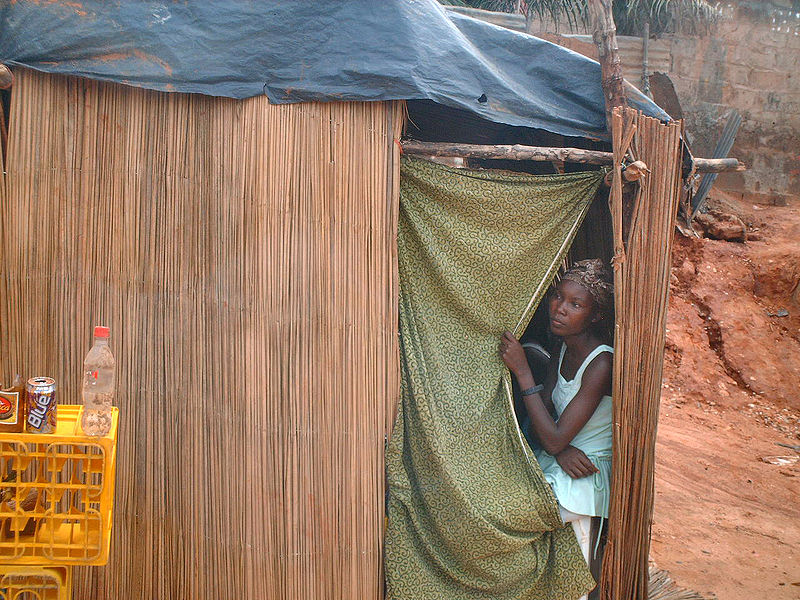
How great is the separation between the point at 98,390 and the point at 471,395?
1.54m

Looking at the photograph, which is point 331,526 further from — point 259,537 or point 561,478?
point 561,478

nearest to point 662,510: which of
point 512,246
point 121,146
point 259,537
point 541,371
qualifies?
point 541,371

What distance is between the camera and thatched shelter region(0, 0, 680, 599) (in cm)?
286

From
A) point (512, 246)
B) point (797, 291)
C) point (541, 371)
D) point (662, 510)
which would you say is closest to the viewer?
point (512, 246)

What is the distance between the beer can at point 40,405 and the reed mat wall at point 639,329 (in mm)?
2245

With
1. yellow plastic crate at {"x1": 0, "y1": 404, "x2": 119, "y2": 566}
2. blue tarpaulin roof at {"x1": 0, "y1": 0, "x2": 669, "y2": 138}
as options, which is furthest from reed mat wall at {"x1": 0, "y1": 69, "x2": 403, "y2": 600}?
yellow plastic crate at {"x1": 0, "y1": 404, "x2": 119, "y2": 566}

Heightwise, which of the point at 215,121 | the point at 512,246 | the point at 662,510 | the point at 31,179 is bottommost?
the point at 662,510

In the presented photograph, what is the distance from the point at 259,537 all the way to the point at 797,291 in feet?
29.4

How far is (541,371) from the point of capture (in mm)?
3678

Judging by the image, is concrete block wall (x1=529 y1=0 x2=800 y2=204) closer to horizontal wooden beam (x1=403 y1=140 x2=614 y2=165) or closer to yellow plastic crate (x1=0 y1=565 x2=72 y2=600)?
horizontal wooden beam (x1=403 y1=140 x2=614 y2=165)

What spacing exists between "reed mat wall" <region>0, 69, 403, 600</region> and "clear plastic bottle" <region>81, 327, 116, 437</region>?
48 cm

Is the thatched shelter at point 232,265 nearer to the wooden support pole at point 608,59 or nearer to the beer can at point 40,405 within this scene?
the wooden support pole at point 608,59

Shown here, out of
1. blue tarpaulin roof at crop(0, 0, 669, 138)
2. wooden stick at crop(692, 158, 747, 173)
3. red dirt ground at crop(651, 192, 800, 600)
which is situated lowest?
red dirt ground at crop(651, 192, 800, 600)

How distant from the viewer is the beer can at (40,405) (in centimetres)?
217
